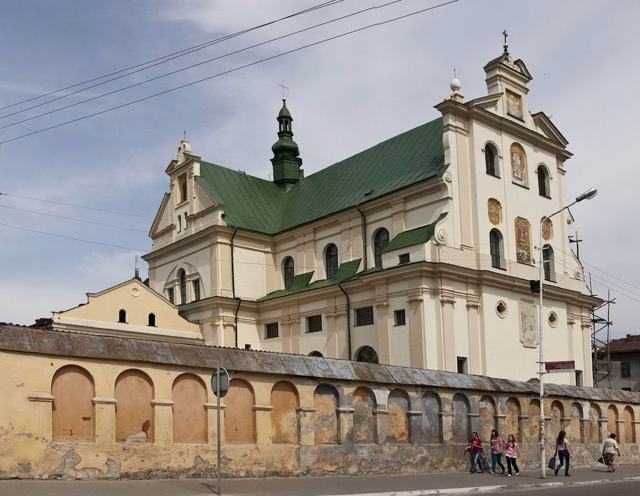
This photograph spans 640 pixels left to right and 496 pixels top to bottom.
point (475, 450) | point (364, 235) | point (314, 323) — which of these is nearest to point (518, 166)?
point (364, 235)

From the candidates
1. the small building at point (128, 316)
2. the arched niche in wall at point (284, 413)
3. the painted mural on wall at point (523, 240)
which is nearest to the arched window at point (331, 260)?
the small building at point (128, 316)

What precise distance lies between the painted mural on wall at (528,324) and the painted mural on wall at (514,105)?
979cm

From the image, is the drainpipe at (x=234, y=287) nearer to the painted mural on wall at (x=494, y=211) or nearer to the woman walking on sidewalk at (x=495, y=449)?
the painted mural on wall at (x=494, y=211)

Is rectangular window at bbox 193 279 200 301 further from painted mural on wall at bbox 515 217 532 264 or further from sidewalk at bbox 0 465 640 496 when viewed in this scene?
sidewalk at bbox 0 465 640 496

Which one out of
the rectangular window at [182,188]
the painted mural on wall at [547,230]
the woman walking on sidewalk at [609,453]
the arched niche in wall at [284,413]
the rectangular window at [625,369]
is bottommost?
the woman walking on sidewalk at [609,453]

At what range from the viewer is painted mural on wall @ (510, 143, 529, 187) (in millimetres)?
43000

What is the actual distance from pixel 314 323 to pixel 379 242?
5.62 meters

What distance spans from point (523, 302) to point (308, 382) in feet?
76.2

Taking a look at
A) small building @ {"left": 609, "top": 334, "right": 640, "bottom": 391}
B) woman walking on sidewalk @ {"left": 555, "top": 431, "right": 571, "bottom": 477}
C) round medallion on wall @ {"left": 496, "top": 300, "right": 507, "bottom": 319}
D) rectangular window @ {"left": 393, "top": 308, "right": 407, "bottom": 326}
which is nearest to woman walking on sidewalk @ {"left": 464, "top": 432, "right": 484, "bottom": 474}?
woman walking on sidewalk @ {"left": 555, "top": 431, "right": 571, "bottom": 477}

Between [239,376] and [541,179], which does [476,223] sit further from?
[239,376]

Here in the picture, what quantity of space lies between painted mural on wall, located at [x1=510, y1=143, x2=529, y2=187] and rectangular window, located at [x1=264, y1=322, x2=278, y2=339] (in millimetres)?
15338

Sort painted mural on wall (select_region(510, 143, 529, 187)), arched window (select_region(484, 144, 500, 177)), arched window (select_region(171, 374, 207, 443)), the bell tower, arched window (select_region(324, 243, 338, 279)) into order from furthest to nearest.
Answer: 1. the bell tower
2. arched window (select_region(324, 243, 338, 279))
3. painted mural on wall (select_region(510, 143, 529, 187))
4. arched window (select_region(484, 144, 500, 177))
5. arched window (select_region(171, 374, 207, 443))

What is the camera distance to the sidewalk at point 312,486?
49.5 feet

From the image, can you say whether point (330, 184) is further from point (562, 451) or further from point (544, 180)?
point (562, 451)
